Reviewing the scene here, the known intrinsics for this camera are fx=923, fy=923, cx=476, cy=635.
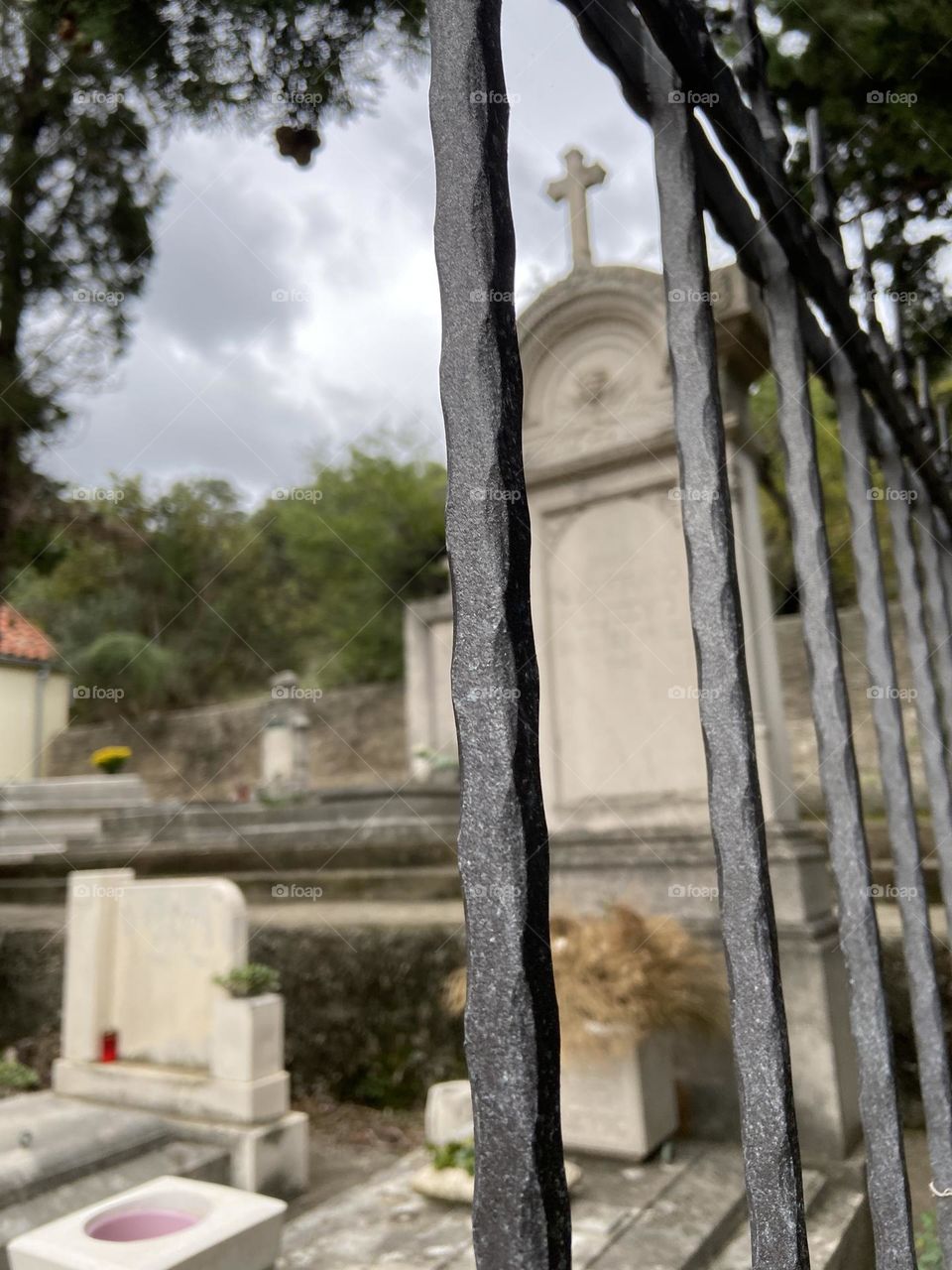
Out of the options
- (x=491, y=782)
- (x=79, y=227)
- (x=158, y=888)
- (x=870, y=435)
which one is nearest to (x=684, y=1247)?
(x=870, y=435)

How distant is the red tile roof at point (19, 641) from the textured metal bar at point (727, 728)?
36.6ft

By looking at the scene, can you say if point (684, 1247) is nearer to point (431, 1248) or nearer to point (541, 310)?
point (431, 1248)

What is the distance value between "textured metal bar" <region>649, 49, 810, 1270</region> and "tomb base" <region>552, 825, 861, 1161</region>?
226 centimetres

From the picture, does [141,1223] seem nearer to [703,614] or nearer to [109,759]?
[703,614]

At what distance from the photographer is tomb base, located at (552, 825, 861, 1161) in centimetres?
329

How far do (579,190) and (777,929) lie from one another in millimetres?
3686

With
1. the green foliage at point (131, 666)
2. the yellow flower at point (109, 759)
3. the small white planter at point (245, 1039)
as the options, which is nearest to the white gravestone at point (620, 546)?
the small white planter at point (245, 1039)

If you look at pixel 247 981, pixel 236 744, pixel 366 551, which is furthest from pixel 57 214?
pixel 236 744

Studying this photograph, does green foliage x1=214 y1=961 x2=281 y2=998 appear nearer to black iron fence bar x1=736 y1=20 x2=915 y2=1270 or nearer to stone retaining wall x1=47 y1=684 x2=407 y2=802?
black iron fence bar x1=736 y1=20 x2=915 y2=1270

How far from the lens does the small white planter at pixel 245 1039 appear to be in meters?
3.98

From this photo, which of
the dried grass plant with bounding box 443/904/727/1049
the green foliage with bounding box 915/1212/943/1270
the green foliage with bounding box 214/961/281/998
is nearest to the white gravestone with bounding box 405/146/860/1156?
the dried grass plant with bounding box 443/904/727/1049

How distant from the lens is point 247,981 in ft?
13.5

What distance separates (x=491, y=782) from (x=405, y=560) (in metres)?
16.2

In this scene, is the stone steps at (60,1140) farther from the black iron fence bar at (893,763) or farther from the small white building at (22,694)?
the small white building at (22,694)
